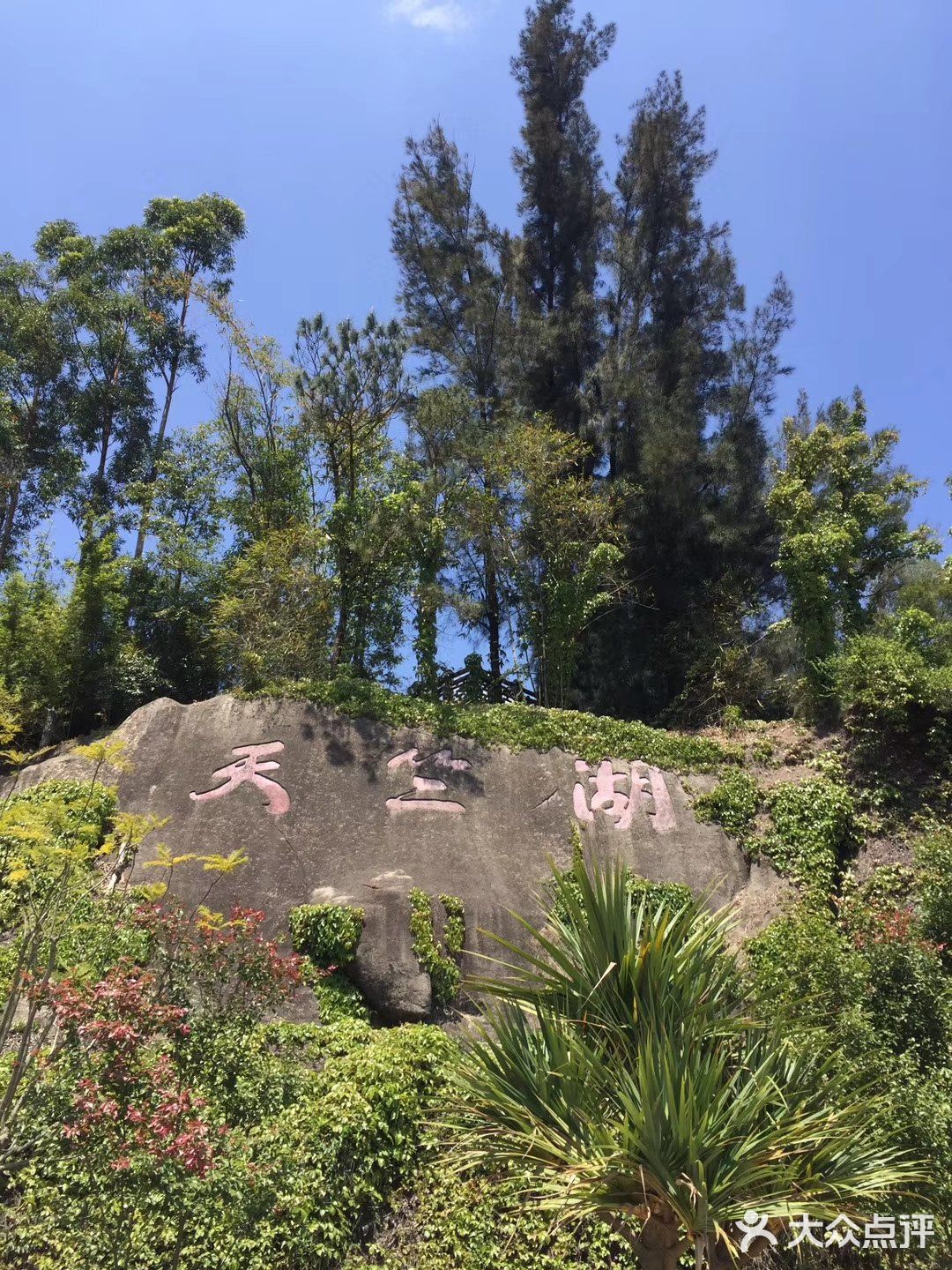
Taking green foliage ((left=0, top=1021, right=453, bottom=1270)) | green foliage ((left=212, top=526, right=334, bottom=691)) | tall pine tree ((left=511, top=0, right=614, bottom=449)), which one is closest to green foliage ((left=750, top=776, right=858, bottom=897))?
green foliage ((left=0, top=1021, right=453, bottom=1270))

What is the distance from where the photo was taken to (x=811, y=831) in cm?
1091

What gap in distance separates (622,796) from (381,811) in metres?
3.12

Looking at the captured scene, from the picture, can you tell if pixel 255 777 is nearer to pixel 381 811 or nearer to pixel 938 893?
pixel 381 811

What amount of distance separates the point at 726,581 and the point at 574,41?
43.3 ft

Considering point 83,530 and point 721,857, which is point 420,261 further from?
point 721,857

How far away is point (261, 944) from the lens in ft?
20.2

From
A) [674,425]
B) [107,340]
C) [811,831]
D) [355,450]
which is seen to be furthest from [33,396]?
[811,831]

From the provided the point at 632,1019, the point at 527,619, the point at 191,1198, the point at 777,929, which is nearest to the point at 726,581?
the point at 527,619

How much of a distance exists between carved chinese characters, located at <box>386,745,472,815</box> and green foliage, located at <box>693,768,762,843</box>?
122 inches

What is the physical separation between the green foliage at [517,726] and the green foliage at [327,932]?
318 cm

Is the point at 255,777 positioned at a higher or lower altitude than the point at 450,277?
lower

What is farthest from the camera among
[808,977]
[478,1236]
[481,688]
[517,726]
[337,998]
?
[481,688]

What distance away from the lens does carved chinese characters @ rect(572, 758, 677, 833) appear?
11336 millimetres

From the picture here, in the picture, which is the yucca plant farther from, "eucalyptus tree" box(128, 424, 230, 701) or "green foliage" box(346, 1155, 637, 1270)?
"eucalyptus tree" box(128, 424, 230, 701)
